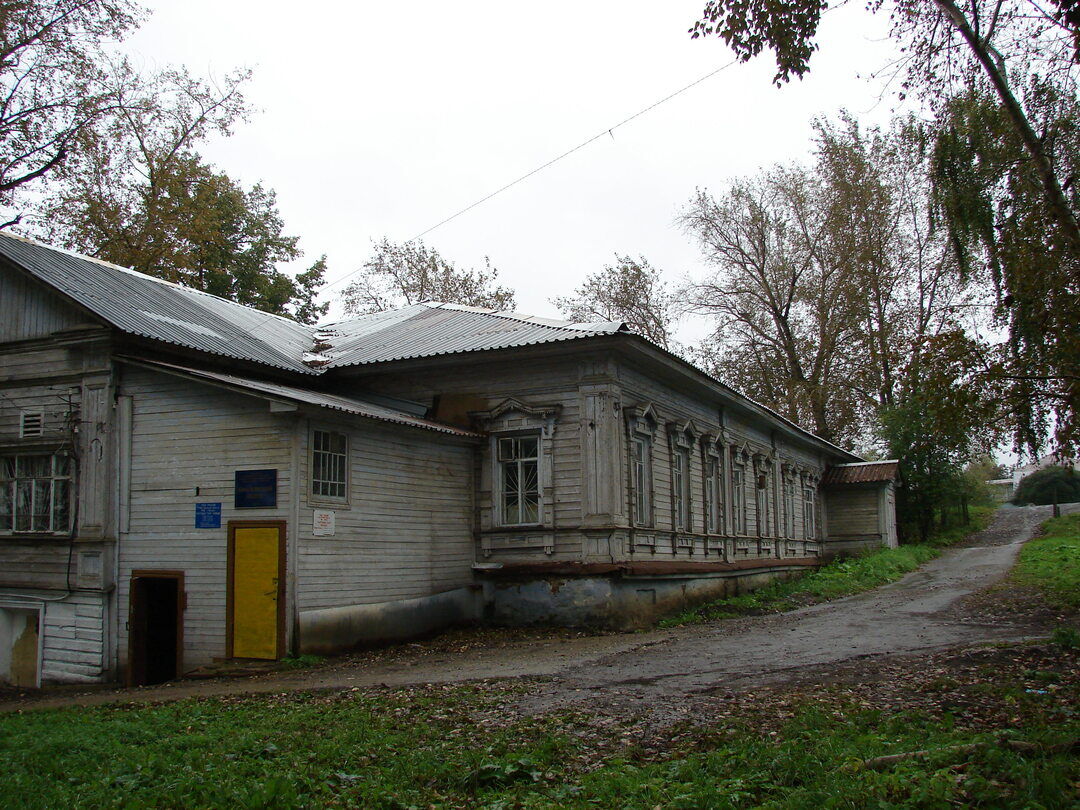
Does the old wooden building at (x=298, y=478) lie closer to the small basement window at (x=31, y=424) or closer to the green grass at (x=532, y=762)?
the small basement window at (x=31, y=424)

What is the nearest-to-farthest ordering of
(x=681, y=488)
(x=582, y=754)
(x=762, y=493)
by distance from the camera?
(x=582, y=754)
(x=681, y=488)
(x=762, y=493)

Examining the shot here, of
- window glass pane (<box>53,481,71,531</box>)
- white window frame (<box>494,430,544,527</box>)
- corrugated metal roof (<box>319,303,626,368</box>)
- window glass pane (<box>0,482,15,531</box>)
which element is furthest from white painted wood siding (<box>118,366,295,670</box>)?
white window frame (<box>494,430,544,527</box>)

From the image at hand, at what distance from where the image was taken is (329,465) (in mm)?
13508

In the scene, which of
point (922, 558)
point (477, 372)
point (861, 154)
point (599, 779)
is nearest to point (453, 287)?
point (861, 154)

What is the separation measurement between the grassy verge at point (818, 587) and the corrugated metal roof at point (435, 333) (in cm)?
573

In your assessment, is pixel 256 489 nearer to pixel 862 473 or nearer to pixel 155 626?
pixel 155 626

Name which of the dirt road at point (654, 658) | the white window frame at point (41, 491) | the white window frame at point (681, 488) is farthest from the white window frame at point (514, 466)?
the white window frame at point (41, 491)

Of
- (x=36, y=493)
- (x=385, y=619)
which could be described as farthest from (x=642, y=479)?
(x=36, y=493)

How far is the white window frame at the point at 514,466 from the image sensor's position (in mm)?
16281

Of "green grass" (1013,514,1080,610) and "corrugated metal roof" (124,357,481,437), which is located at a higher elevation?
"corrugated metal roof" (124,357,481,437)

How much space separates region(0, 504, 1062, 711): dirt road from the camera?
956 cm

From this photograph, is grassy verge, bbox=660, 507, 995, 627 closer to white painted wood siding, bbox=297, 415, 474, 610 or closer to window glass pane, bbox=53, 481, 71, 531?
white painted wood siding, bbox=297, 415, 474, 610

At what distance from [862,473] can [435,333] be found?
21.7 m

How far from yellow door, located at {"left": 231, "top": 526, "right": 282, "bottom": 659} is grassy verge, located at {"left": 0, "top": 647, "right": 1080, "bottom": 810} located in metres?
3.56
